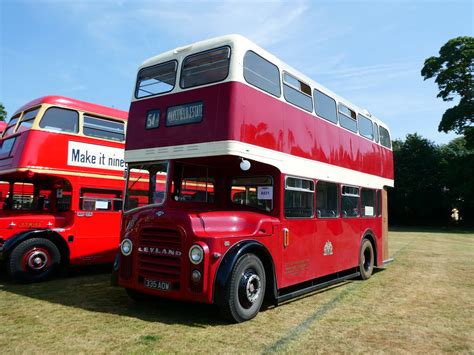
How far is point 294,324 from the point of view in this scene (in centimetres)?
575

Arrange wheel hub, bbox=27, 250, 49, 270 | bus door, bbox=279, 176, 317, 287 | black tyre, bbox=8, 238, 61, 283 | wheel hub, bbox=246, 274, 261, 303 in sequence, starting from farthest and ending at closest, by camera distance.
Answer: wheel hub, bbox=27, 250, 49, 270
black tyre, bbox=8, 238, 61, 283
bus door, bbox=279, 176, 317, 287
wheel hub, bbox=246, 274, 261, 303

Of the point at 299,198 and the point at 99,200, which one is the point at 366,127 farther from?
the point at 99,200

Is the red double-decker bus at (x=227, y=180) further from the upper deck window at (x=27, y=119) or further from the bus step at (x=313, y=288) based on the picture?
the upper deck window at (x=27, y=119)

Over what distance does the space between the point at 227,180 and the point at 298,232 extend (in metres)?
1.57

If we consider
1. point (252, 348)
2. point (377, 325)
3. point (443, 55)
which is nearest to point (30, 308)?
point (252, 348)

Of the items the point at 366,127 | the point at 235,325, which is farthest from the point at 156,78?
the point at 366,127

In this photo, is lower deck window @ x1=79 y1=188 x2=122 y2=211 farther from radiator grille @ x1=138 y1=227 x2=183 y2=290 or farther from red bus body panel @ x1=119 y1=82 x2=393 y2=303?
radiator grille @ x1=138 y1=227 x2=183 y2=290

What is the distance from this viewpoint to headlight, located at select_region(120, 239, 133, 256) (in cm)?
624

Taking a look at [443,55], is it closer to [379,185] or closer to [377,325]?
[379,185]

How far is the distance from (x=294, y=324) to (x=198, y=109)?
3.44 meters

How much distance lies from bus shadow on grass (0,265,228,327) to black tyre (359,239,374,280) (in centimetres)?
472

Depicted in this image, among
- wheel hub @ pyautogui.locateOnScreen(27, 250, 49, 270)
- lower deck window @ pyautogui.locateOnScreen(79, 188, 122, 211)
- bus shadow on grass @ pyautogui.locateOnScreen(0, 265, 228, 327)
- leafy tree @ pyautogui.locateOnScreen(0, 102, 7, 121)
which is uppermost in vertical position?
leafy tree @ pyautogui.locateOnScreen(0, 102, 7, 121)

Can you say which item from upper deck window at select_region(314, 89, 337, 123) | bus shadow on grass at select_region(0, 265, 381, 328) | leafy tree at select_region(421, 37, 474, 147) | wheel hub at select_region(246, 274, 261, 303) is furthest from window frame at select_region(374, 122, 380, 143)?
leafy tree at select_region(421, 37, 474, 147)

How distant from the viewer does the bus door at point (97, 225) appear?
9.59 metres
